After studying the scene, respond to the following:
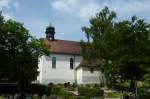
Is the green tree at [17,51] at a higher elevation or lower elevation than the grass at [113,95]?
higher

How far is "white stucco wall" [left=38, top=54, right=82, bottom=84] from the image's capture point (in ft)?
266

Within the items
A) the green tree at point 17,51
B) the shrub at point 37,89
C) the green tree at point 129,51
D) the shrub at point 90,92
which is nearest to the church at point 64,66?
the shrub at point 37,89

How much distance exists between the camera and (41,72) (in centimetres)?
8094

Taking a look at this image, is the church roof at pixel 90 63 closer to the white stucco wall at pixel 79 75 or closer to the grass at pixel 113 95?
the white stucco wall at pixel 79 75

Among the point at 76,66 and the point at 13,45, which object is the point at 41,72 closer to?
the point at 76,66

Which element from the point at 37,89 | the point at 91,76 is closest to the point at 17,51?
the point at 37,89

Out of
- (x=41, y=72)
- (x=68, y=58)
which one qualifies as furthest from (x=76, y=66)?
(x=41, y=72)

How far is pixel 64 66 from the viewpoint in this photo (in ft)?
275

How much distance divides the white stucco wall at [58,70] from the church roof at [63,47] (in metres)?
0.82

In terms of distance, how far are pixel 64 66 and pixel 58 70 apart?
5.51 ft

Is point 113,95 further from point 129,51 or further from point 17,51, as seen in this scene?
point 129,51

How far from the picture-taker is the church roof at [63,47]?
8300 centimetres

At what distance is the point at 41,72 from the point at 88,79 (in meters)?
9.24

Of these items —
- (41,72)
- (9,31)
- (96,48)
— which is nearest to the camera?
(9,31)
